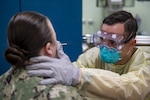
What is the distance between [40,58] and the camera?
1.03 meters

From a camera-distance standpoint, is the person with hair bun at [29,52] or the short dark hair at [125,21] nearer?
the person with hair bun at [29,52]

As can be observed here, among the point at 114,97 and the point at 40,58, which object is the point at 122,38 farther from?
the point at 40,58

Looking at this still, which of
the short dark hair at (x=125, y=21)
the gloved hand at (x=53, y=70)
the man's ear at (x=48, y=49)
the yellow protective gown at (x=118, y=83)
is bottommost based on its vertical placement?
the yellow protective gown at (x=118, y=83)

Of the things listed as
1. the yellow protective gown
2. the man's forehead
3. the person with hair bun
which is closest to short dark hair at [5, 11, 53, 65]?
the person with hair bun

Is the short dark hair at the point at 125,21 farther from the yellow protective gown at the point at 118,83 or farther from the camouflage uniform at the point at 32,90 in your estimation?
the camouflage uniform at the point at 32,90

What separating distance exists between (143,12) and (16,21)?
3.68 metres

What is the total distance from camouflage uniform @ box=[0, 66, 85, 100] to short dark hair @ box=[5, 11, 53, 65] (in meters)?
0.08

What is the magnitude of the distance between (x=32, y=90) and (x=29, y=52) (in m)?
0.16

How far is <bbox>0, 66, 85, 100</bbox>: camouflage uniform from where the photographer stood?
999 mm

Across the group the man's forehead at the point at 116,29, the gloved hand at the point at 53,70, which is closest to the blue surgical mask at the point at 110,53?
the man's forehead at the point at 116,29

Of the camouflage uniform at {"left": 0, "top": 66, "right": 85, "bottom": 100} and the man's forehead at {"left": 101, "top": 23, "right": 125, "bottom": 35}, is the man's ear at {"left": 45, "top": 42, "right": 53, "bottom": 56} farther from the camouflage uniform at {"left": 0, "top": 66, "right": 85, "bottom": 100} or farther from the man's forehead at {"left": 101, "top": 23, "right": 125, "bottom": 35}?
the man's forehead at {"left": 101, "top": 23, "right": 125, "bottom": 35}

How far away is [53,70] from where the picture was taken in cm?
101

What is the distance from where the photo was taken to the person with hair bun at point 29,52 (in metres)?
1.00

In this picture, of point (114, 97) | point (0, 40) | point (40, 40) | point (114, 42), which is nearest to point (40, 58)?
point (40, 40)
